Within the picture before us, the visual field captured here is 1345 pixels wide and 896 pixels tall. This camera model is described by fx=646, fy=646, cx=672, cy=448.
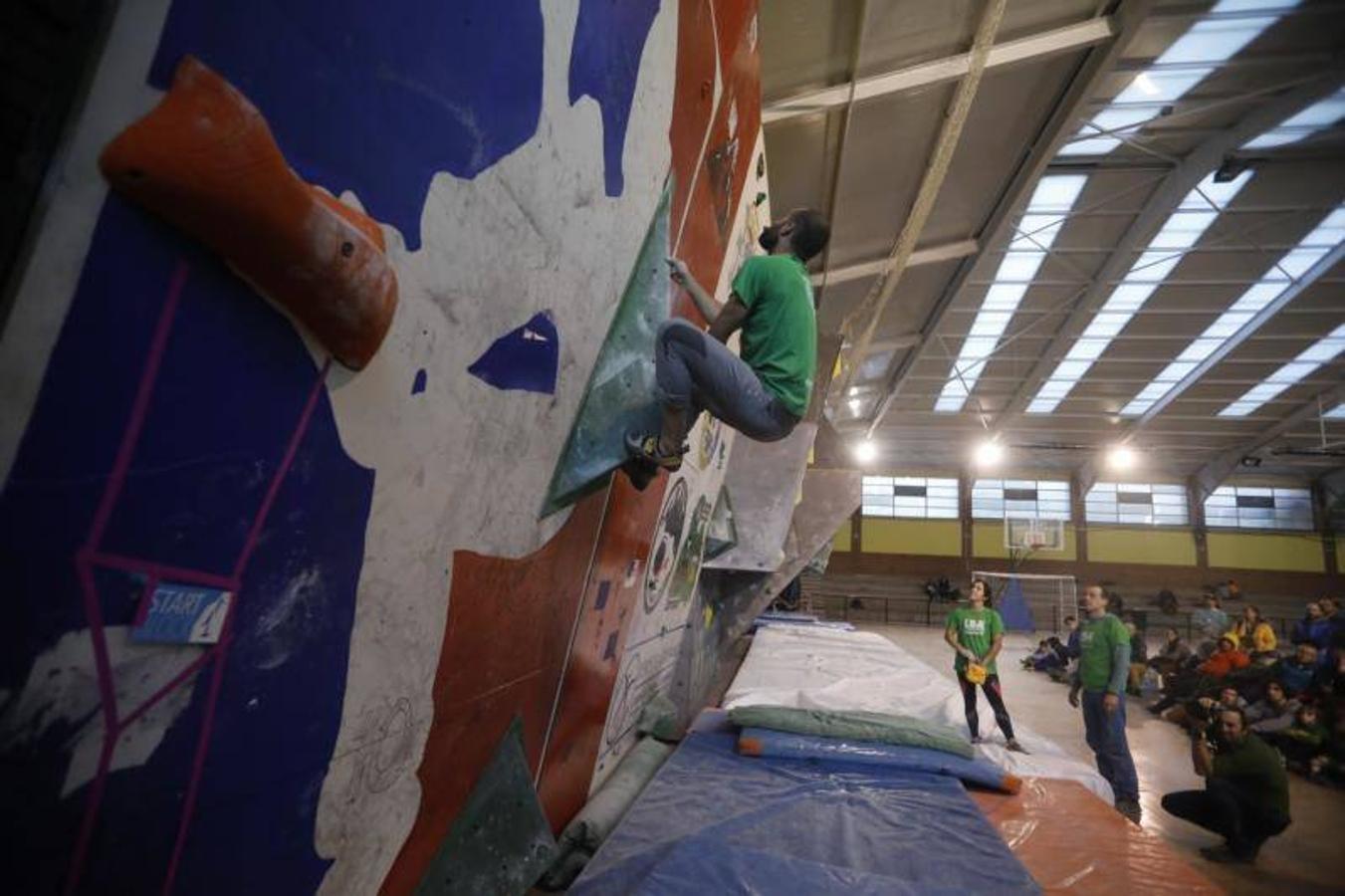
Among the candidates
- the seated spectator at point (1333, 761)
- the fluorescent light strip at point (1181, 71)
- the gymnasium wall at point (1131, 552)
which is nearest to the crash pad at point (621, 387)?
the fluorescent light strip at point (1181, 71)

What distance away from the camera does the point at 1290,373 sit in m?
14.1

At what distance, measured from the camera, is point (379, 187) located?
96cm

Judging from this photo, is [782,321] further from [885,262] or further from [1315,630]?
[1315,630]

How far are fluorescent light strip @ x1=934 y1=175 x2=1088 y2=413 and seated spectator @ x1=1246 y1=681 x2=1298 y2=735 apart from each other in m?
6.30

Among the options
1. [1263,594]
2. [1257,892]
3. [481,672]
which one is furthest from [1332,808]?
[1263,594]

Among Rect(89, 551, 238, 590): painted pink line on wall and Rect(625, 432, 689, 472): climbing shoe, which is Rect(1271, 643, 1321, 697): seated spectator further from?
Rect(89, 551, 238, 590): painted pink line on wall

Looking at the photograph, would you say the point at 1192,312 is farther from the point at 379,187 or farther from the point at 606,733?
the point at 379,187

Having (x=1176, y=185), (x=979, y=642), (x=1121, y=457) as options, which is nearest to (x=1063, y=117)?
(x=1176, y=185)

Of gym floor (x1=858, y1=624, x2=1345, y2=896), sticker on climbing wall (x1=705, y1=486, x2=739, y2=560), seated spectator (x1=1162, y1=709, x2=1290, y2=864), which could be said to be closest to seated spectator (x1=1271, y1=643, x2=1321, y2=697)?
gym floor (x1=858, y1=624, x2=1345, y2=896)

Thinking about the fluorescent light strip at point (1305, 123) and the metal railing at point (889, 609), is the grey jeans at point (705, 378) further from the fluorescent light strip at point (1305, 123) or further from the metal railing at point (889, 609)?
the metal railing at point (889, 609)

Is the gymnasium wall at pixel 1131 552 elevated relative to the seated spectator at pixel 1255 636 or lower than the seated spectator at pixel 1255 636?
elevated

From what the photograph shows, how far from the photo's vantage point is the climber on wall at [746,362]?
5.99 ft

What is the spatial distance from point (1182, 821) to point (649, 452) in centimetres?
589

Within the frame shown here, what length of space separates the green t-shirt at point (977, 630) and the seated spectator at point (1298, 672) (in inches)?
160
